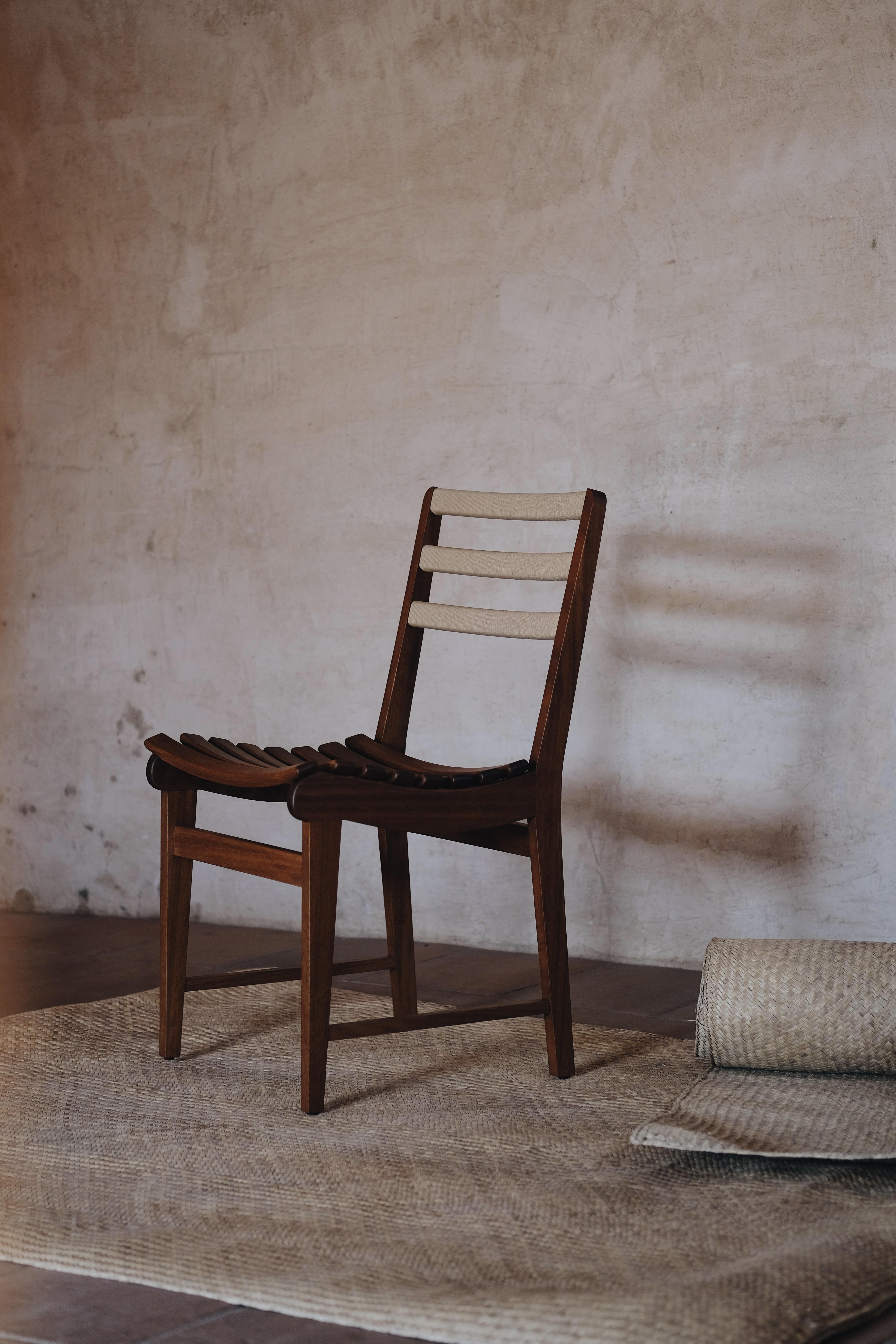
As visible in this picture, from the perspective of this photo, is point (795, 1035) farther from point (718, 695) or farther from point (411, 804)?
point (718, 695)

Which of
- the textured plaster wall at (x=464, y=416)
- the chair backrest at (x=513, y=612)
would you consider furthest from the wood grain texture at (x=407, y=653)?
the textured plaster wall at (x=464, y=416)

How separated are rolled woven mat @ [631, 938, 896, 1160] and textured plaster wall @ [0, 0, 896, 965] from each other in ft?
2.69

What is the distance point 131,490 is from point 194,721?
61cm

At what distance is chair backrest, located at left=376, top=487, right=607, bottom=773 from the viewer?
82.3 inches

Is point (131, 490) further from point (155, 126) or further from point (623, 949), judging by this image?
point (623, 949)

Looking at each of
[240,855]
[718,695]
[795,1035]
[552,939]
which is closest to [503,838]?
[552,939]

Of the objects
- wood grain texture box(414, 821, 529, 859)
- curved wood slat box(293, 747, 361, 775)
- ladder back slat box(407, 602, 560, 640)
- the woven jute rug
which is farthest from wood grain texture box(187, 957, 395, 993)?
ladder back slat box(407, 602, 560, 640)

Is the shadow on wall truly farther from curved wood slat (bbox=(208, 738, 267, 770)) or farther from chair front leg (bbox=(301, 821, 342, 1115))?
chair front leg (bbox=(301, 821, 342, 1115))

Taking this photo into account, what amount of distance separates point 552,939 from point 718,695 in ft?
2.97

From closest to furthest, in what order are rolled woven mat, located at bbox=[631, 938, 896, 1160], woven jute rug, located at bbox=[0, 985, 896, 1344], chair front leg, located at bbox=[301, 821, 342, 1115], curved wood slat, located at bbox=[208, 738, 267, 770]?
woven jute rug, located at bbox=[0, 985, 896, 1344] → rolled woven mat, located at bbox=[631, 938, 896, 1160] → chair front leg, located at bbox=[301, 821, 342, 1115] → curved wood slat, located at bbox=[208, 738, 267, 770]

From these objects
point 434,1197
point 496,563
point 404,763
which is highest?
point 496,563

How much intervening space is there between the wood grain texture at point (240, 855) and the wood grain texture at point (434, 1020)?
214mm

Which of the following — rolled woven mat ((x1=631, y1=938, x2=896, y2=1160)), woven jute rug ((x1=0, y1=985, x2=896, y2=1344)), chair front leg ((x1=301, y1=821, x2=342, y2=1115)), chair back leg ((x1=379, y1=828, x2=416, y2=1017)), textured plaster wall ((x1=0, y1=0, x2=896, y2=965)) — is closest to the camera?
woven jute rug ((x1=0, y1=985, x2=896, y2=1344))

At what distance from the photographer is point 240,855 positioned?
195cm
